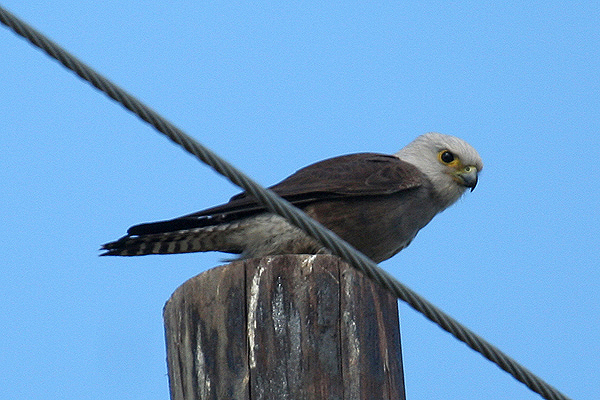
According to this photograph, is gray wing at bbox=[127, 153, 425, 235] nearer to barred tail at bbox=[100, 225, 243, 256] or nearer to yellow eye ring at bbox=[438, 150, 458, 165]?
barred tail at bbox=[100, 225, 243, 256]

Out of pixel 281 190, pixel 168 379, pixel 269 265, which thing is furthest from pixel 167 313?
pixel 281 190

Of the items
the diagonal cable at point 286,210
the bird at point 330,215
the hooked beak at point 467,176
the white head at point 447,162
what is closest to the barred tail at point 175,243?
the bird at point 330,215

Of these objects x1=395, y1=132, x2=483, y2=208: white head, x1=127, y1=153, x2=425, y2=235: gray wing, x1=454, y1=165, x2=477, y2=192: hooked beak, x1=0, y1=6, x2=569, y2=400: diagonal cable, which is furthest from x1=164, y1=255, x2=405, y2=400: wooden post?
x1=454, y1=165, x2=477, y2=192: hooked beak

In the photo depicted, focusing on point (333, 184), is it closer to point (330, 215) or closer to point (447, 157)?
point (330, 215)

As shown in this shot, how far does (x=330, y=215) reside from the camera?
18.7 ft

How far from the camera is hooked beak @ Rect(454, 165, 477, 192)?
658 centimetres

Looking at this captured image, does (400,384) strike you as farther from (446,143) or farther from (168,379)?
(446,143)

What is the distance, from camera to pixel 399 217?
5.79 metres

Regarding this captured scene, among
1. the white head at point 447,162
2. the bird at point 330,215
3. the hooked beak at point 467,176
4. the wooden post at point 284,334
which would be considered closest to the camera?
the wooden post at point 284,334

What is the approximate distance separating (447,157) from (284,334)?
3835 mm

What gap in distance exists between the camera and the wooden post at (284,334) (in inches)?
119

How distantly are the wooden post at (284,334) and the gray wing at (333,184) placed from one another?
201cm

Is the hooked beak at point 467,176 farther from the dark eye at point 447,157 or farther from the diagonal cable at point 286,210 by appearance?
the diagonal cable at point 286,210

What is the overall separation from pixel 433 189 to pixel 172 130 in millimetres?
3959
